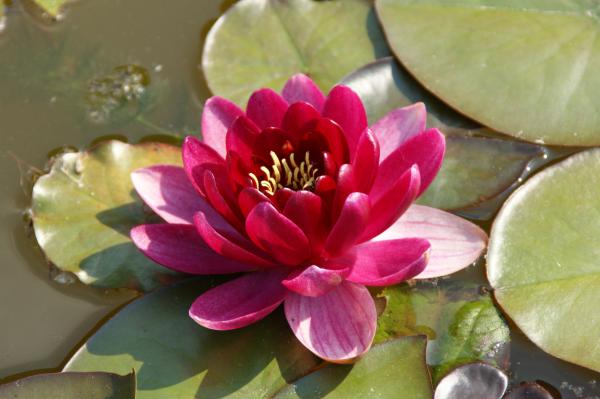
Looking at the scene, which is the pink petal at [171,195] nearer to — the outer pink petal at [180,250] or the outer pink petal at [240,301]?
the outer pink petal at [180,250]

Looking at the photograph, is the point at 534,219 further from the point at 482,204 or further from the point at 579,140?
the point at 579,140

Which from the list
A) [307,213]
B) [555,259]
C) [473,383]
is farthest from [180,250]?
[555,259]

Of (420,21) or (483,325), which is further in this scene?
(420,21)

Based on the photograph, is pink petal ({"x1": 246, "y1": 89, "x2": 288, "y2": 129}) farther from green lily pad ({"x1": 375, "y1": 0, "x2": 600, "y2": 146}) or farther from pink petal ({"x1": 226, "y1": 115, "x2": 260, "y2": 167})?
green lily pad ({"x1": 375, "y1": 0, "x2": 600, "y2": 146})

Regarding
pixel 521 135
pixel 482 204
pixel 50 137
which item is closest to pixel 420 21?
pixel 521 135

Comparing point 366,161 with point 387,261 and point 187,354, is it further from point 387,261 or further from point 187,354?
point 187,354

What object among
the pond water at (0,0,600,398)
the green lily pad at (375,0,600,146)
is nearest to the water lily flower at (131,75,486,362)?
the pond water at (0,0,600,398)

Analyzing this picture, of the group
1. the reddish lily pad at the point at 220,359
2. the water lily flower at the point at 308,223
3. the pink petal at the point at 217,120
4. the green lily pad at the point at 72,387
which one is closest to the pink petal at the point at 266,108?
the water lily flower at the point at 308,223
